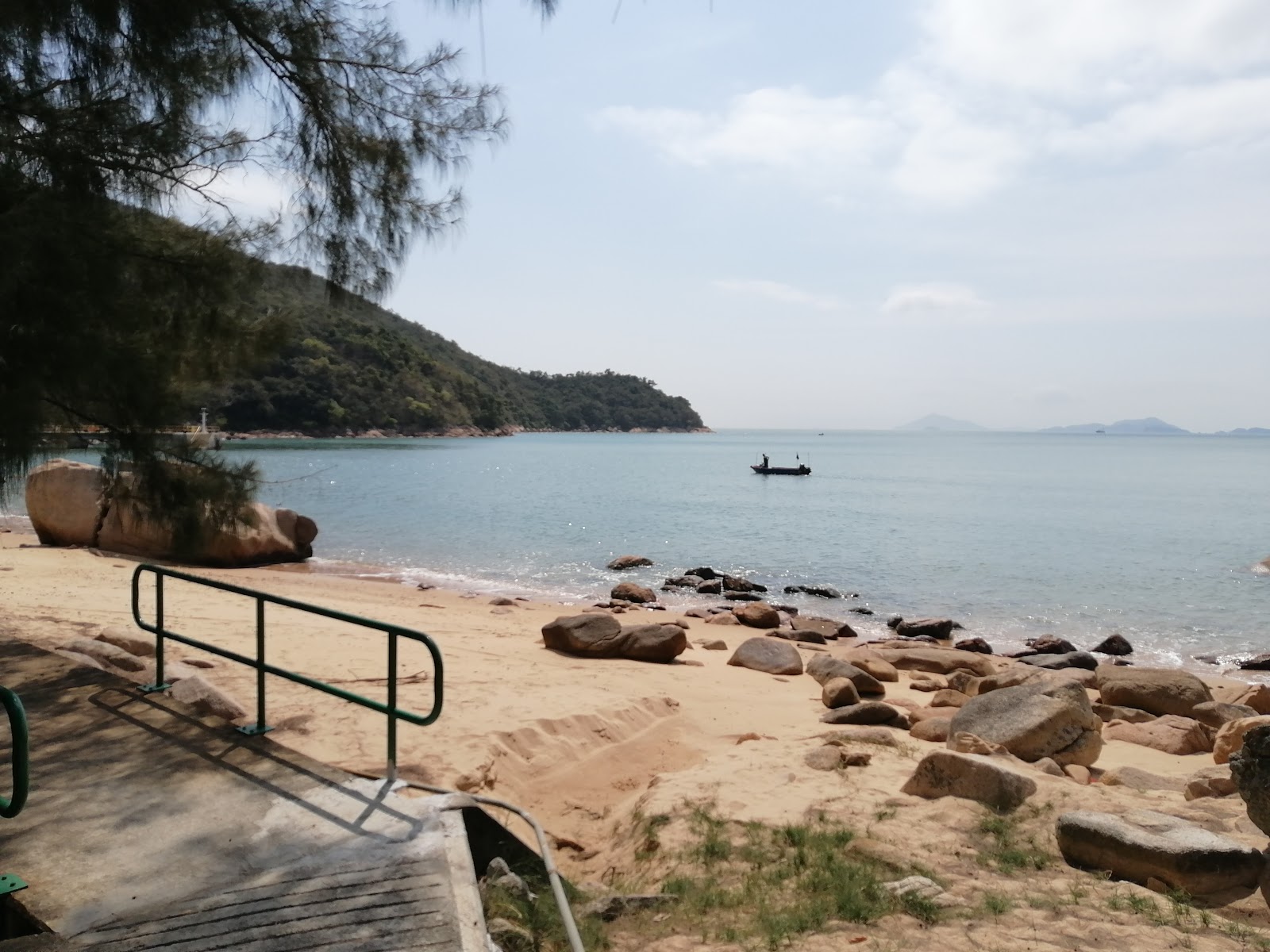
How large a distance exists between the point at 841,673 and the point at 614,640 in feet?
10.5

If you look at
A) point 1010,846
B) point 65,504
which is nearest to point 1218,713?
point 1010,846

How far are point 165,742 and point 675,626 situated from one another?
8321 mm

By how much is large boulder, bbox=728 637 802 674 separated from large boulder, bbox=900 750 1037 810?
248 inches

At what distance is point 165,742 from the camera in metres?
5.39

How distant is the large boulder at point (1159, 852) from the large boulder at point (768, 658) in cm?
735

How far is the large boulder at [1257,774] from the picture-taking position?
185 inches

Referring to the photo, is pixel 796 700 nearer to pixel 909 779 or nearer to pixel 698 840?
pixel 909 779

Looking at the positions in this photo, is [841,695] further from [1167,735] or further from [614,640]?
[614,640]

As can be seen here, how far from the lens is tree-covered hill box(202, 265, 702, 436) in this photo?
7.52 m

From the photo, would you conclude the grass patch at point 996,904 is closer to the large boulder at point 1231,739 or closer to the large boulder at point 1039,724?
the large boulder at point 1039,724

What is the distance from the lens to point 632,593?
20.2 meters

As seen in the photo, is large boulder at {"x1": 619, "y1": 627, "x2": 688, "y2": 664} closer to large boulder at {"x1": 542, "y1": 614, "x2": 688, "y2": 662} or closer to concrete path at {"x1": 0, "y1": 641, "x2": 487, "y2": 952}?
large boulder at {"x1": 542, "y1": 614, "x2": 688, "y2": 662}

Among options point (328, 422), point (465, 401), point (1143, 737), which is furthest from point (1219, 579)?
point (465, 401)

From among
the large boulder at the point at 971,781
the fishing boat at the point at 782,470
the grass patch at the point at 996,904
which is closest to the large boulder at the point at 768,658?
the large boulder at the point at 971,781
